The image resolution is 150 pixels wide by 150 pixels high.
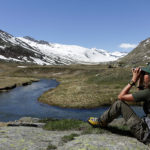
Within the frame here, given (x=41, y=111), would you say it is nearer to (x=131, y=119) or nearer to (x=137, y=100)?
(x=131, y=119)

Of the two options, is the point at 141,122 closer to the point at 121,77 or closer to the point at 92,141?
the point at 92,141

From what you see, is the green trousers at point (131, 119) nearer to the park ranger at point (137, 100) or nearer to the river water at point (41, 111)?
the park ranger at point (137, 100)

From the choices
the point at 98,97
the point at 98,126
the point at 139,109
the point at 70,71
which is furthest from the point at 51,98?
the point at 70,71

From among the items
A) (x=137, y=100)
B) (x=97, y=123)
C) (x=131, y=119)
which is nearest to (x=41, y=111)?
(x=97, y=123)

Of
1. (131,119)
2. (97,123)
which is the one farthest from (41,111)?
(131,119)

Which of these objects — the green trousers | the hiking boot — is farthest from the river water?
the green trousers

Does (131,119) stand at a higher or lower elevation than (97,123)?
higher

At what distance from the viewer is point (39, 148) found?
26.4 feet

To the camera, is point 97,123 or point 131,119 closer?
point 131,119

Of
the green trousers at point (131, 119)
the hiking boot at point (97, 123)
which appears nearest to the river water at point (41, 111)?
the hiking boot at point (97, 123)

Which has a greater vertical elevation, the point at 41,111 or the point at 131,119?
the point at 131,119

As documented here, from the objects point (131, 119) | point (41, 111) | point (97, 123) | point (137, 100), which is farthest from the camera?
point (41, 111)

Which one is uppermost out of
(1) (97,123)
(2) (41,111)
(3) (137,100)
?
(3) (137,100)

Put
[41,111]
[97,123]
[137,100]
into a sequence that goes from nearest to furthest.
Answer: [137,100], [97,123], [41,111]
